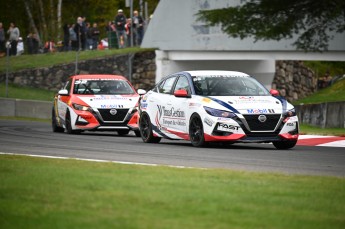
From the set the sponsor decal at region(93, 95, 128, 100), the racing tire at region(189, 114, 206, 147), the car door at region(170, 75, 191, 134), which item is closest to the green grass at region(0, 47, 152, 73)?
the sponsor decal at region(93, 95, 128, 100)

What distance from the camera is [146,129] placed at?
21.1m

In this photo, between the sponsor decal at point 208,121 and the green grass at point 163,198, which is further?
the sponsor decal at point 208,121

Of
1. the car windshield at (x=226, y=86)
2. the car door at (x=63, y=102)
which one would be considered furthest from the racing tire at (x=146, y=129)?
the car door at (x=63, y=102)

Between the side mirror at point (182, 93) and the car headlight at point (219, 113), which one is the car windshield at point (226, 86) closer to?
the side mirror at point (182, 93)

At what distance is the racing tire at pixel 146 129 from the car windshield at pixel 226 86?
1595 millimetres

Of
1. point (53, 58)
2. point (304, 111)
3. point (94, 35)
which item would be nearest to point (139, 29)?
point (94, 35)

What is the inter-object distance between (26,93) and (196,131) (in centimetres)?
2418

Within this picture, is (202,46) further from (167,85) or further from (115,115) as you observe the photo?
(167,85)

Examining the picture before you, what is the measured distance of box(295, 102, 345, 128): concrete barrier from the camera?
28.4 m

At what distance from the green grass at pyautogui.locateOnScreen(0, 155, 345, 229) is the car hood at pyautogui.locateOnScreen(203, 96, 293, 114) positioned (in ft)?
17.2

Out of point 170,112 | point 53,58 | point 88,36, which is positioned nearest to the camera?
point 170,112

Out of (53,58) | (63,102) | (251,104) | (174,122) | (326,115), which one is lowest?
(326,115)

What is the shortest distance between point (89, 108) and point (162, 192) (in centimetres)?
1408

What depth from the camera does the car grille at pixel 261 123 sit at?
60.0 ft
